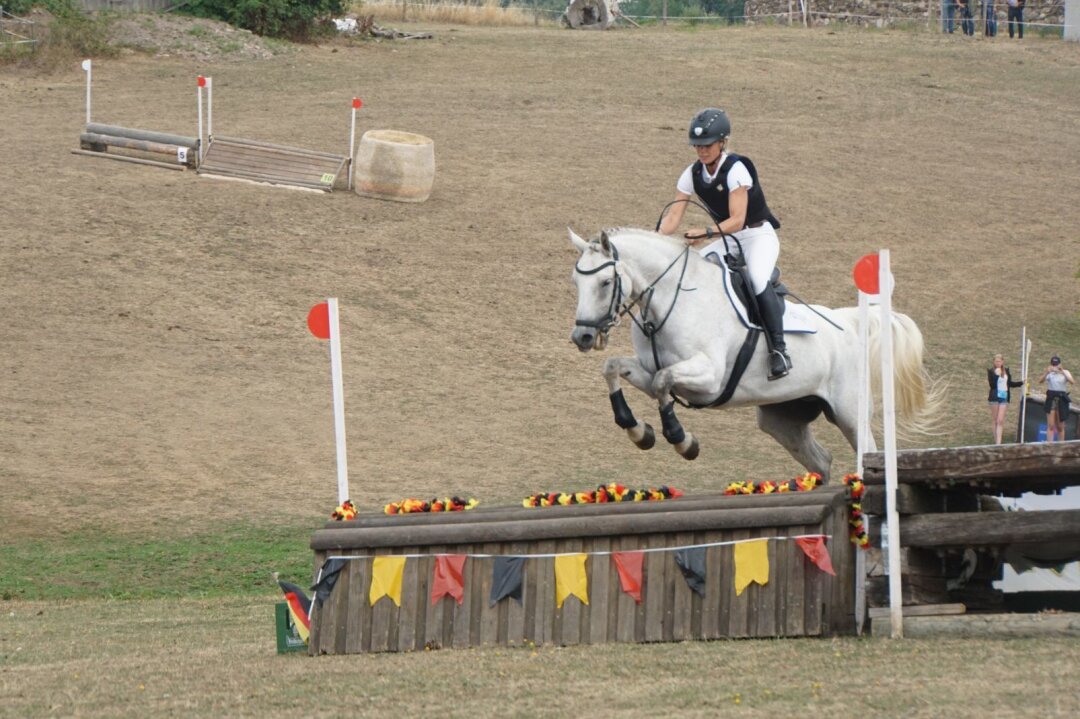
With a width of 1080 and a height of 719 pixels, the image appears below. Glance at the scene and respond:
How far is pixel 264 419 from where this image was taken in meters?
17.9

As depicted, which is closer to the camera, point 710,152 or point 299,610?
point 299,610

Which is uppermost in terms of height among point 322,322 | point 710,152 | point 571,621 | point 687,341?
point 710,152

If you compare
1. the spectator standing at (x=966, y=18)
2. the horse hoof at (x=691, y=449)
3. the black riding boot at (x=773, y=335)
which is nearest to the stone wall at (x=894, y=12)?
the spectator standing at (x=966, y=18)

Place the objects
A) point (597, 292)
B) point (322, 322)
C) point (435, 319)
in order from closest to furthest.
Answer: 1. point (322, 322)
2. point (597, 292)
3. point (435, 319)

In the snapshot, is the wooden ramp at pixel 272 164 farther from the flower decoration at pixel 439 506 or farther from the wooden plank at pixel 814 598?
the wooden plank at pixel 814 598

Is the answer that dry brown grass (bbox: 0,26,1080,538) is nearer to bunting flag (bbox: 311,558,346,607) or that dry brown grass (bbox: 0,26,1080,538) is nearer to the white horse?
the white horse

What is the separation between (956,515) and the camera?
7145mm

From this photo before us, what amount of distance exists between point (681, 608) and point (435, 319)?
14367 millimetres

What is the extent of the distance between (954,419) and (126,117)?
1632 centimetres

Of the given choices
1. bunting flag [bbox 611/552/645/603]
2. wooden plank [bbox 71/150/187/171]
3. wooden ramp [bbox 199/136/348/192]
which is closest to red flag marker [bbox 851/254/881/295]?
bunting flag [bbox 611/552/645/603]

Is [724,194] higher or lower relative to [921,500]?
higher

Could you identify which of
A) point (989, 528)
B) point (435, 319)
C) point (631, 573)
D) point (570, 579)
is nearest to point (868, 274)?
point (989, 528)

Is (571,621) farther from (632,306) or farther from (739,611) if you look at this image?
(632,306)

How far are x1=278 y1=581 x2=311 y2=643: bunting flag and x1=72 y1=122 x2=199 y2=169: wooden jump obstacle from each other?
17763 mm
